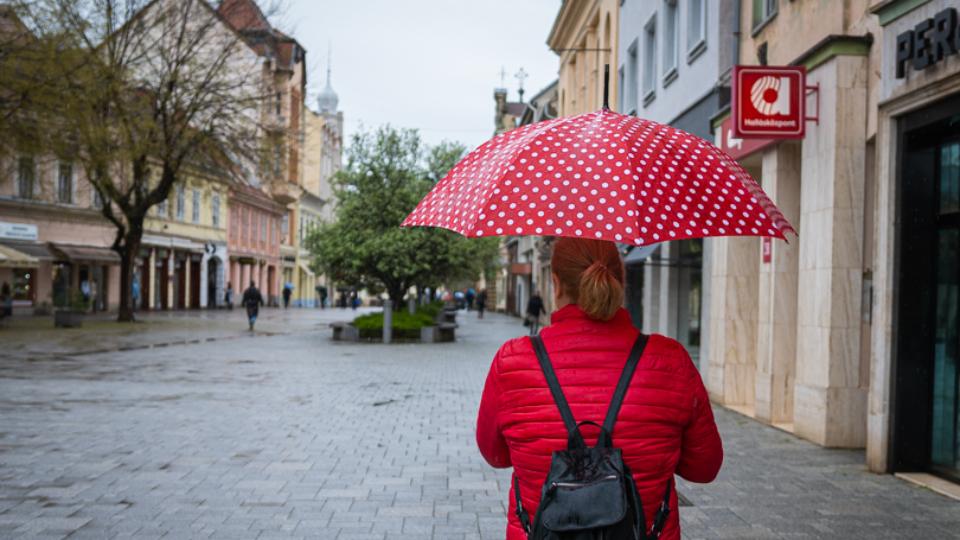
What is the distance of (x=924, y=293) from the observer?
767 centimetres

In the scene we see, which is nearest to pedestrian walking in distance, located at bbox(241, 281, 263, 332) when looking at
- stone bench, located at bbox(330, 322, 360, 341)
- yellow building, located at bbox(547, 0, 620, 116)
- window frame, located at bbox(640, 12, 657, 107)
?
stone bench, located at bbox(330, 322, 360, 341)

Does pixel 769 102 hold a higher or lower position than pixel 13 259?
higher

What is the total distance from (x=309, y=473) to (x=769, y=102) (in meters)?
6.16

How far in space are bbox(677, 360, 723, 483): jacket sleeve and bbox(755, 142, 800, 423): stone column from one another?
8654 mm

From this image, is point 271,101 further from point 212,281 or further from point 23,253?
point 212,281

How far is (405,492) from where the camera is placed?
7062 mm

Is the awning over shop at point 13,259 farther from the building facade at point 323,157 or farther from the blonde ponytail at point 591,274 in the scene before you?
the building facade at point 323,157

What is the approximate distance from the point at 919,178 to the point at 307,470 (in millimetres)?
5434

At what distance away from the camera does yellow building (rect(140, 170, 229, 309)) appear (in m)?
47.9

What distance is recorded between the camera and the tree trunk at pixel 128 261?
3134 cm

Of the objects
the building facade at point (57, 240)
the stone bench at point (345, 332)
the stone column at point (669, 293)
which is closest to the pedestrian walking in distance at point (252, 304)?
the stone bench at point (345, 332)

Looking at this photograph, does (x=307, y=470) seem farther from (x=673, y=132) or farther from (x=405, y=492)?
(x=673, y=132)

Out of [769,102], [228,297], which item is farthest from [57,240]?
[769,102]

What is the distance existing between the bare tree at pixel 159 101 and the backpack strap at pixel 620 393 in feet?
81.3
